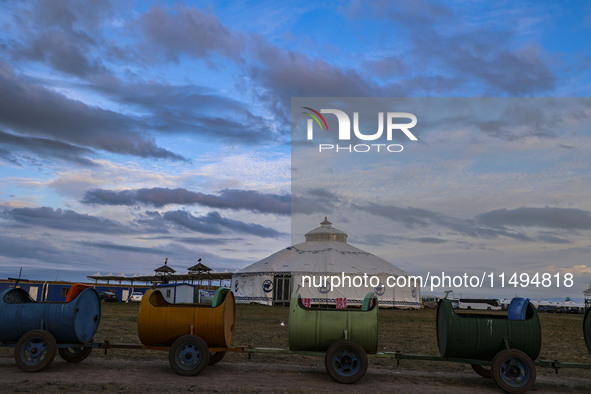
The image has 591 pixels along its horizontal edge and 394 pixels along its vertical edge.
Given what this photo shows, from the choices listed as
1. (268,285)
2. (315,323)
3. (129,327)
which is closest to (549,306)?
(268,285)

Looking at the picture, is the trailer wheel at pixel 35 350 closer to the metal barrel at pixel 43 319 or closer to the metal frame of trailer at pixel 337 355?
the metal frame of trailer at pixel 337 355

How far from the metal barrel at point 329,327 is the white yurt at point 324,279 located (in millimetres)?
39679

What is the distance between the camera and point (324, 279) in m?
52.7

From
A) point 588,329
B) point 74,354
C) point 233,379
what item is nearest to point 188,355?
point 233,379

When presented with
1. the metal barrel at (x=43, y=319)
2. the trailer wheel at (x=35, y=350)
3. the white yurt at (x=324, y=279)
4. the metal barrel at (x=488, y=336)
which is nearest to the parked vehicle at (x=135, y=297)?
the white yurt at (x=324, y=279)

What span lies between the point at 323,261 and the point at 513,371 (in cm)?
4494

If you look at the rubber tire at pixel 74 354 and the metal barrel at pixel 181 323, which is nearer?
the metal barrel at pixel 181 323

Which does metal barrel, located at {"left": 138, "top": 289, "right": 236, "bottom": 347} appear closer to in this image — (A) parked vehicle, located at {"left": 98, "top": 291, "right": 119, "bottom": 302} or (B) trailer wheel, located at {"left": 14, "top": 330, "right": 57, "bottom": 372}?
(B) trailer wheel, located at {"left": 14, "top": 330, "right": 57, "bottom": 372}

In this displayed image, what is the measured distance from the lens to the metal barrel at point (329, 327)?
11.0m

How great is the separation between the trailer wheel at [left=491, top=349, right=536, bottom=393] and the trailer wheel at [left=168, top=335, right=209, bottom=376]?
6.08m

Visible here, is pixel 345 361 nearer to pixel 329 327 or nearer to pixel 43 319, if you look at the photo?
pixel 329 327

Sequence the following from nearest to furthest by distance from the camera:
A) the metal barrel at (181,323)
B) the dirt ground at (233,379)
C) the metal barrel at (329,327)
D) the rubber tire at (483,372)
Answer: the dirt ground at (233,379) → the metal barrel at (329,327) → the metal barrel at (181,323) → the rubber tire at (483,372)

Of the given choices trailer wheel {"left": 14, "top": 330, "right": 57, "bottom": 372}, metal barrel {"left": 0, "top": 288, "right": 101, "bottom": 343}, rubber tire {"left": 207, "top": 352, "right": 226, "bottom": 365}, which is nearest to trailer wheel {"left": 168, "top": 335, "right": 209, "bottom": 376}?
rubber tire {"left": 207, "top": 352, "right": 226, "bottom": 365}

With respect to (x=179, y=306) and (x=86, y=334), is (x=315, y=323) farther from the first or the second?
(x=86, y=334)
